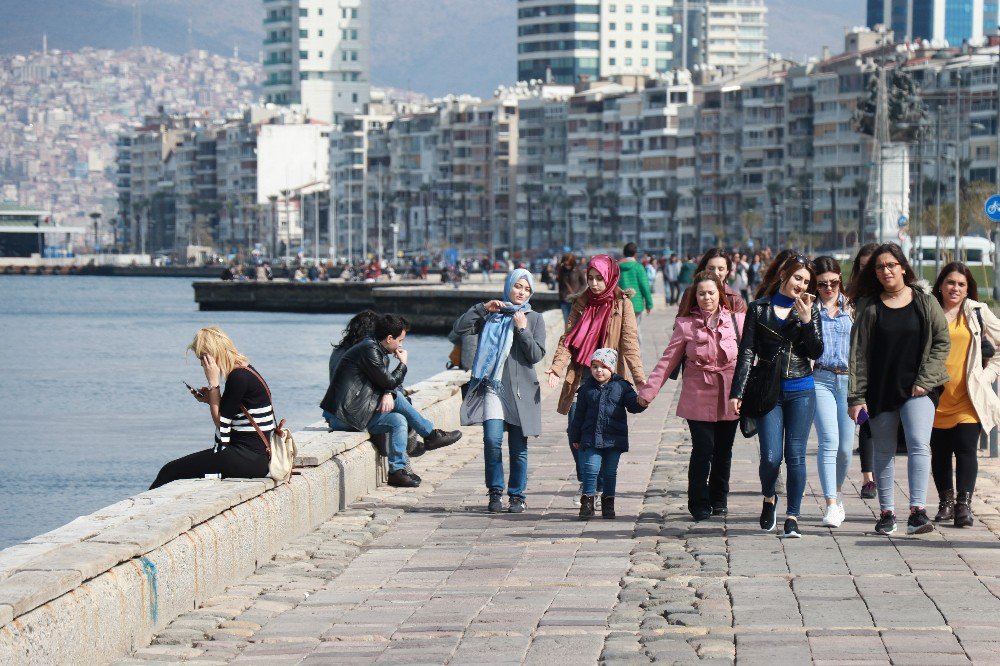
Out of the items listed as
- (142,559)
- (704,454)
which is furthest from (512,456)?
(142,559)

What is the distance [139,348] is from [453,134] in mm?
129846

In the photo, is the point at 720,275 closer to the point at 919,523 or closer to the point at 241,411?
the point at 919,523

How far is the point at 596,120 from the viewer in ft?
557

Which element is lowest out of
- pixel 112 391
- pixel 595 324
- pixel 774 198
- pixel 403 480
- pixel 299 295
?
pixel 299 295

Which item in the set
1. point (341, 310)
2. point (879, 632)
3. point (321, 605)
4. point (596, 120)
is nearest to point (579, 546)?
point (321, 605)

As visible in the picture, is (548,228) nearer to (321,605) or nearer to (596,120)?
(596,120)

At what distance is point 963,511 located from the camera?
9969 mm

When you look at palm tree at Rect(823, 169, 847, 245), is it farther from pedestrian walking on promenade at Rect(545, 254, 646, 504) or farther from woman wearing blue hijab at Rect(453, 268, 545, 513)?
woman wearing blue hijab at Rect(453, 268, 545, 513)

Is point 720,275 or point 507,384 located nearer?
point 507,384

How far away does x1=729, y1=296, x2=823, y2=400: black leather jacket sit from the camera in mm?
9828

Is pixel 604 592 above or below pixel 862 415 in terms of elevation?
below

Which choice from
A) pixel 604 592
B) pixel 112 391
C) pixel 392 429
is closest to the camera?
pixel 604 592

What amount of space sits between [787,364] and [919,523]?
1011mm

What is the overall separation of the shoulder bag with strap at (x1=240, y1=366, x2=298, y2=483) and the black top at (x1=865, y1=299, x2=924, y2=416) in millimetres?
2948
